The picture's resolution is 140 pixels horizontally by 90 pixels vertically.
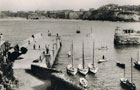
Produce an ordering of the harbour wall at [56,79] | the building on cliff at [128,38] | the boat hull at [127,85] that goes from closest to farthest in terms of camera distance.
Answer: the harbour wall at [56,79]
the boat hull at [127,85]
the building on cliff at [128,38]

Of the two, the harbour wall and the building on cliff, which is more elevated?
the harbour wall

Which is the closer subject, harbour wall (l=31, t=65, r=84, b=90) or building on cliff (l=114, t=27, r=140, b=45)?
harbour wall (l=31, t=65, r=84, b=90)

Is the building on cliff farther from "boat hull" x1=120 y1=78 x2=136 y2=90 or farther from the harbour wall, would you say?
the harbour wall

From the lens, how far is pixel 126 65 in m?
55.3

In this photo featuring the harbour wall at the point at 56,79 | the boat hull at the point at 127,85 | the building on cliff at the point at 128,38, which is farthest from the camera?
the building on cliff at the point at 128,38

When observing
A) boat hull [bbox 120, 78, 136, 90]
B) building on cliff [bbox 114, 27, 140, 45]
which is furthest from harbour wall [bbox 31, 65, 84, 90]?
building on cliff [bbox 114, 27, 140, 45]

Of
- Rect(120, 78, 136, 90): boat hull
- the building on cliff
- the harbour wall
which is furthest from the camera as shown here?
the building on cliff

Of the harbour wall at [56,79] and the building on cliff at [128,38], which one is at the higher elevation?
the harbour wall at [56,79]

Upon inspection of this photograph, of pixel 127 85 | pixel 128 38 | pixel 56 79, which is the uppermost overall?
pixel 56 79

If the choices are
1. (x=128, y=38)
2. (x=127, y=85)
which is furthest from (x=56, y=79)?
(x=128, y=38)

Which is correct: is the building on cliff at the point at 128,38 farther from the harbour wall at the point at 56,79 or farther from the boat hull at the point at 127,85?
the harbour wall at the point at 56,79

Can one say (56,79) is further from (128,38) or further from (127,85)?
(128,38)

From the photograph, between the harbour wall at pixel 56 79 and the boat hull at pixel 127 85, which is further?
the boat hull at pixel 127 85

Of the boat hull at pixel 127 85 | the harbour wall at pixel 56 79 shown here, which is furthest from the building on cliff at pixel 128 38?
the harbour wall at pixel 56 79
